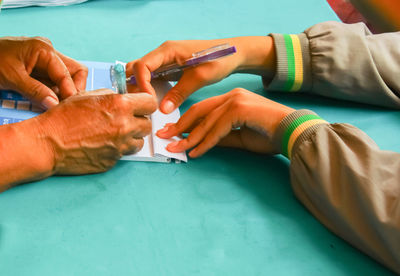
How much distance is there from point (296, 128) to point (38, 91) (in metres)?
0.52

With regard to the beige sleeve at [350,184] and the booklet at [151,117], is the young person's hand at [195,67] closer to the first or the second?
the booklet at [151,117]

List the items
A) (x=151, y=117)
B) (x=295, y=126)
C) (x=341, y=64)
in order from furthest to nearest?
(x=341, y=64)
(x=151, y=117)
(x=295, y=126)

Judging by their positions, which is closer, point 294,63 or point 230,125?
point 230,125

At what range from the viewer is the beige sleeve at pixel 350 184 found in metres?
0.60

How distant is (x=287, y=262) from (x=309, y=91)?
0.53 m

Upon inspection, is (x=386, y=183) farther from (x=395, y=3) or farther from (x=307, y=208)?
(x=395, y=3)

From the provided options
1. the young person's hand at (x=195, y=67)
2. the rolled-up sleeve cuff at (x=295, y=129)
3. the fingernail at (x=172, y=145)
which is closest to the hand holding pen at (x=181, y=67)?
the young person's hand at (x=195, y=67)

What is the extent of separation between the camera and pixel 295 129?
74 centimetres

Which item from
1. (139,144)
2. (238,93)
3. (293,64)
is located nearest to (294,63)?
(293,64)

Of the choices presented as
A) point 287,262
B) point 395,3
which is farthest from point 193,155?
point 395,3

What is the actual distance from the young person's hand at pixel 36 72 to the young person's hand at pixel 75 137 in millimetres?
109

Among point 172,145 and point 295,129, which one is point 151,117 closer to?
point 172,145

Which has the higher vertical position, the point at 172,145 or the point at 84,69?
the point at 84,69

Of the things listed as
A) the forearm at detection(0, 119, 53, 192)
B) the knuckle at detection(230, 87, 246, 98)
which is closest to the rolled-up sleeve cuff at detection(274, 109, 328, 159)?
the knuckle at detection(230, 87, 246, 98)
